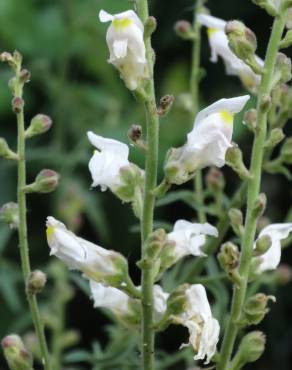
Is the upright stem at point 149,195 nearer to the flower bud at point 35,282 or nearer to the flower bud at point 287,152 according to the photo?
the flower bud at point 35,282

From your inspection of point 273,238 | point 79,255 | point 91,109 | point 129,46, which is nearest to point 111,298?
point 79,255

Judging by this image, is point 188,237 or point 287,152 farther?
point 287,152

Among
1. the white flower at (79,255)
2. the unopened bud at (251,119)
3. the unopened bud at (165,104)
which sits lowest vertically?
the white flower at (79,255)

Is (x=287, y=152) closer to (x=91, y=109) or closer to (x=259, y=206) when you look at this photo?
(x=259, y=206)

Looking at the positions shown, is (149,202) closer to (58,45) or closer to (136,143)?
(136,143)

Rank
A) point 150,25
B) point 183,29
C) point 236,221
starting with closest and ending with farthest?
point 150,25, point 236,221, point 183,29

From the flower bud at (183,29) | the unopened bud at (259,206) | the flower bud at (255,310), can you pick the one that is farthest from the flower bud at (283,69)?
the flower bud at (183,29)
